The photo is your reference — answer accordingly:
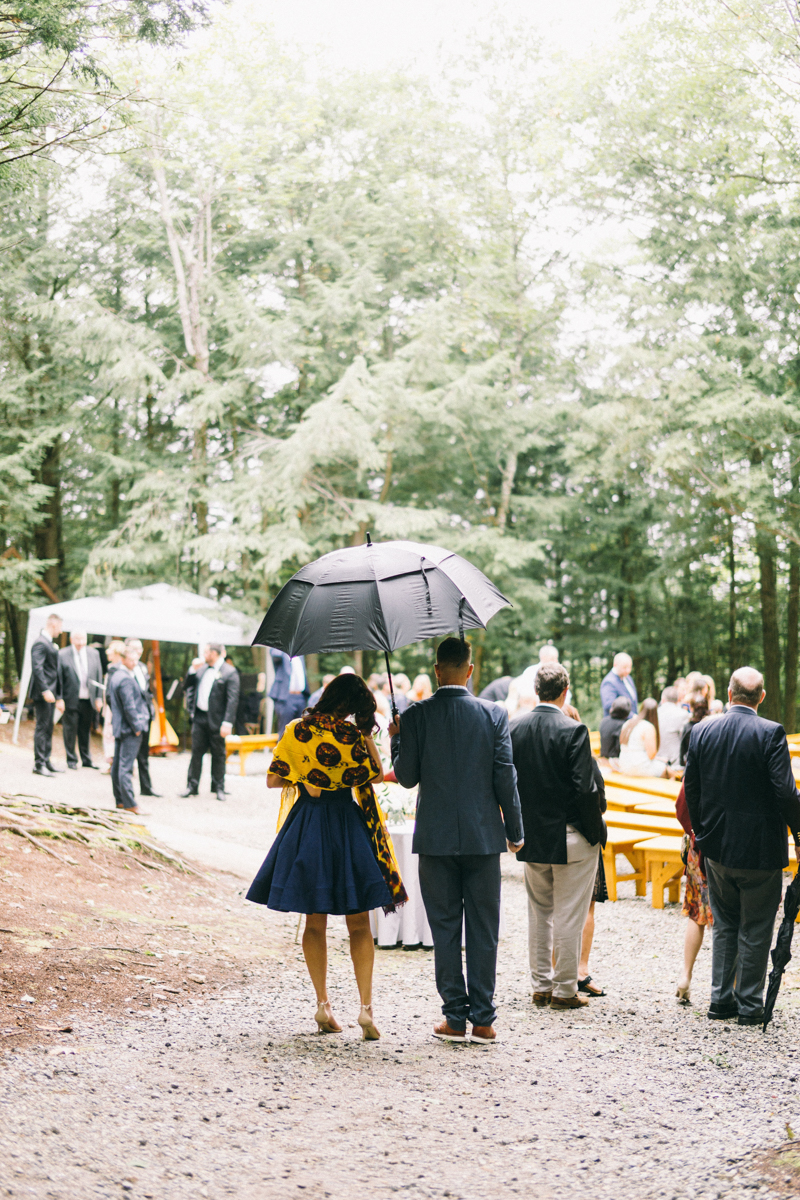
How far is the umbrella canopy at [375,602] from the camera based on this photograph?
4477 millimetres

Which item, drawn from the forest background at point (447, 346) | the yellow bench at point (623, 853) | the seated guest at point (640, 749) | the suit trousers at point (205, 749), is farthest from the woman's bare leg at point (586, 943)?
the forest background at point (447, 346)

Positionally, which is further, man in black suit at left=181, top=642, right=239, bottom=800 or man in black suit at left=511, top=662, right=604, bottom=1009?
man in black suit at left=181, top=642, right=239, bottom=800

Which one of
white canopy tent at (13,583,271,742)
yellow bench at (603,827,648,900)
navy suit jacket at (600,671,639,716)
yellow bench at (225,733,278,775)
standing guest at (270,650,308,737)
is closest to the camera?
yellow bench at (603,827,648,900)

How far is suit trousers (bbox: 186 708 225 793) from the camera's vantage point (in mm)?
12586

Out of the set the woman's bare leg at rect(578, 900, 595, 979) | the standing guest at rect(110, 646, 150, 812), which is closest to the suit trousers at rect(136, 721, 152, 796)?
the standing guest at rect(110, 646, 150, 812)

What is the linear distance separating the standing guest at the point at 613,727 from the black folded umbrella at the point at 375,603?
17.7 ft

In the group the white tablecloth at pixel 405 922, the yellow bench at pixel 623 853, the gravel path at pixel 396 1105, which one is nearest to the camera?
the gravel path at pixel 396 1105

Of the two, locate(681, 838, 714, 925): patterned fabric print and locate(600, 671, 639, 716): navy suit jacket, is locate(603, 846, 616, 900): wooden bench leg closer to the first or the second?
locate(681, 838, 714, 925): patterned fabric print

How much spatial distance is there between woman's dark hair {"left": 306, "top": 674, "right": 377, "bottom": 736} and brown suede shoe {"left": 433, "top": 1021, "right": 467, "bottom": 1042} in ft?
4.53

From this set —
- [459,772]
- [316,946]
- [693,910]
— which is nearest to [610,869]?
[693,910]

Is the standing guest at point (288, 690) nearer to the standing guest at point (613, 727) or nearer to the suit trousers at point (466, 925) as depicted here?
the standing guest at point (613, 727)

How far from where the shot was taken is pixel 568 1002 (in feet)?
17.5

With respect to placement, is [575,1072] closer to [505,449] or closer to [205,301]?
[505,449]

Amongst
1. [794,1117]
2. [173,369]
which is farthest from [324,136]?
[794,1117]
